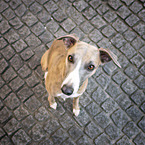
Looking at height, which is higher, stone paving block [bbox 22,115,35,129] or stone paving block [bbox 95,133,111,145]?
stone paving block [bbox 22,115,35,129]

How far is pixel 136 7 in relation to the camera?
4961 mm

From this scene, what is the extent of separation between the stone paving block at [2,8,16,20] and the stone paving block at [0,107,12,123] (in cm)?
280

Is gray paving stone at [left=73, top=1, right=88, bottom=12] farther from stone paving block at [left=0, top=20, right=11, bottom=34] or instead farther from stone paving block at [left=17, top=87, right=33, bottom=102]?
stone paving block at [left=17, top=87, right=33, bottom=102]

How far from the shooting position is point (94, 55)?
271 cm

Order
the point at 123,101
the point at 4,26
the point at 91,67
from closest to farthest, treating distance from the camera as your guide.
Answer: the point at 91,67
the point at 123,101
the point at 4,26

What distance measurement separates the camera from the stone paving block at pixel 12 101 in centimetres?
415

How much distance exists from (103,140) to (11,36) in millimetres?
4029

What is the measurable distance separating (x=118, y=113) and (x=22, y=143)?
2.71 m

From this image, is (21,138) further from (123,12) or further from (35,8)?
(123,12)

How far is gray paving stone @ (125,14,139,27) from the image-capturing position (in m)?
4.87

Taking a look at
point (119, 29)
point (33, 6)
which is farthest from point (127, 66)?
point (33, 6)

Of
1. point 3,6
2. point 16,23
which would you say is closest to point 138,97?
point 16,23

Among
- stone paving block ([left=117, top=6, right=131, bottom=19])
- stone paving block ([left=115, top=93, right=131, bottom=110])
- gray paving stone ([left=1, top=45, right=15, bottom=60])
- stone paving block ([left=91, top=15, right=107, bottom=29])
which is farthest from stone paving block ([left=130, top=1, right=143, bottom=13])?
gray paving stone ([left=1, top=45, right=15, bottom=60])

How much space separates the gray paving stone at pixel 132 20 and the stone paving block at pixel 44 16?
2.54m
